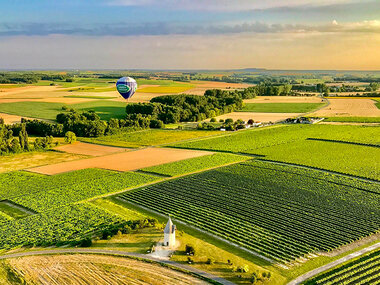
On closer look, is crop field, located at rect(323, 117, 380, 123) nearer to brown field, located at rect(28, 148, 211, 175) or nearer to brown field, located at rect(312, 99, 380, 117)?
brown field, located at rect(312, 99, 380, 117)

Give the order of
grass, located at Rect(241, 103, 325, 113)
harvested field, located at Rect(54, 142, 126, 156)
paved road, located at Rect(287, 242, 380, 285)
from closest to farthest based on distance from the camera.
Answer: paved road, located at Rect(287, 242, 380, 285) < harvested field, located at Rect(54, 142, 126, 156) < grass, located at Rect(241, 103, 325, 113)

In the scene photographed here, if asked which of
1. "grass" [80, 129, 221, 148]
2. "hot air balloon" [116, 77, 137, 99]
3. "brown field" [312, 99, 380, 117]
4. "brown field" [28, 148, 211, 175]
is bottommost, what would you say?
"brown field" [28, 148, 211, 175]

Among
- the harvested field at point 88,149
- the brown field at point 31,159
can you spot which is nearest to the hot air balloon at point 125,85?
the harvested field at point 88,149

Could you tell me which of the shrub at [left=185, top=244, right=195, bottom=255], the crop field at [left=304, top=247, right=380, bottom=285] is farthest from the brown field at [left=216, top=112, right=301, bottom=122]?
the shrub at [left=185, top=244, right=195, bottom=255]

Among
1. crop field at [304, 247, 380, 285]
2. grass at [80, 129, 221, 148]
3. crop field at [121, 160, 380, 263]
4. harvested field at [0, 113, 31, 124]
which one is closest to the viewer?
crop field at [304, 247, 380, 285]

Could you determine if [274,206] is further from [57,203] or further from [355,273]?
[57,203]

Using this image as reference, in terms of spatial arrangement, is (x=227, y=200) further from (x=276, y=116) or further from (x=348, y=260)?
(x=276, y=116)
